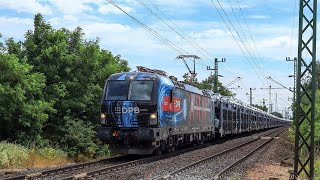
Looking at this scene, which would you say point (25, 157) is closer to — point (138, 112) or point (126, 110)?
point (126, 110)

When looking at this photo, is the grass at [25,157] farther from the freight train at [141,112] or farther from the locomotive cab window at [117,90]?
the locomotive cab window at [117,90]

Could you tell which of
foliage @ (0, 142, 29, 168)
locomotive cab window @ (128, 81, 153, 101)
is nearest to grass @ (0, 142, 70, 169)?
foliage @ (0, 142, 29, 168)

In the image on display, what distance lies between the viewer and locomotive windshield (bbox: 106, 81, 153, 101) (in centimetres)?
1856

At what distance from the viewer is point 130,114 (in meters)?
18.3

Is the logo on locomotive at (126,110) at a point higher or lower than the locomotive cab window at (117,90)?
lower

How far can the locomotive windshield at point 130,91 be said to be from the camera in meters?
18.6

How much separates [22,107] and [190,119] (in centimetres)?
859

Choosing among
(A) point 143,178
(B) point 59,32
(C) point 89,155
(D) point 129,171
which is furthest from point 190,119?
(A) point 143,178

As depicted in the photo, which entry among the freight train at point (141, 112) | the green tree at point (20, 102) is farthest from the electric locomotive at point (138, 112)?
the green tree at point (20, 102)

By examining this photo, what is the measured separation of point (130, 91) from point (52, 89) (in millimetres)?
6642

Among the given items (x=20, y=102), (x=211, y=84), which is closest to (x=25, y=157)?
(x=20, y=102)

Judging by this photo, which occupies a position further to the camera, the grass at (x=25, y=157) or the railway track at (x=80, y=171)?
the grass at (x=25, y=157)

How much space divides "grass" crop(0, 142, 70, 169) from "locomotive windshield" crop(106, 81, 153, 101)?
370 cm

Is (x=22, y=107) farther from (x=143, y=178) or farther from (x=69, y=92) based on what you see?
A: (x=143, y=178)
